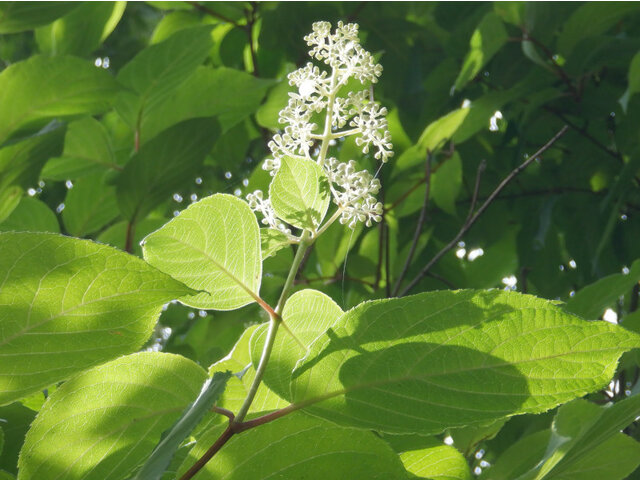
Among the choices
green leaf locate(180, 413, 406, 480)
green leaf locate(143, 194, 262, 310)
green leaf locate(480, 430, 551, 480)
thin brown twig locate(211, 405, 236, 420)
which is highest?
green leaf locate(143, 194, 262, 310)

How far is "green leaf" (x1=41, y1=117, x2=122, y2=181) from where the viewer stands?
1227 mm

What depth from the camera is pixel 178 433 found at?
0.40 meters

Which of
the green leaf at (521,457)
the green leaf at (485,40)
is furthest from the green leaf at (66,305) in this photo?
the green leaf at (485,40)

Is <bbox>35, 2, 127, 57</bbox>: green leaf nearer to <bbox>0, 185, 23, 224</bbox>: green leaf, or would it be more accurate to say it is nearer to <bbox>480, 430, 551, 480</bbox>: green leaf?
<bbox>0, 185, 23, 224</bbox>: green leaf

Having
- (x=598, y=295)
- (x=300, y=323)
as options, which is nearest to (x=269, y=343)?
(x=300, y=323)

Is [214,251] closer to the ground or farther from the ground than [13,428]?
farther from the ground

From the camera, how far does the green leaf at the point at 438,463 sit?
1.96 feet

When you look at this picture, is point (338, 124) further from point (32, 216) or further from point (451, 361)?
point (32, 216)

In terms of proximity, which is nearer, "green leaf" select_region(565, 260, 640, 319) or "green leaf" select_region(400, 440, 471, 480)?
"green leaf" select_region(400, 440, 471, 480)

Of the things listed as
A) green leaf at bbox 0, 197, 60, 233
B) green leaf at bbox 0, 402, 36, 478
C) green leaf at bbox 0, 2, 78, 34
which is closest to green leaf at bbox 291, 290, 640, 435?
green leaf at bbox 0, 402, 36, 478

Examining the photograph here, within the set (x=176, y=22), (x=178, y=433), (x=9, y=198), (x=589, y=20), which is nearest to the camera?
(x=178, y=433)

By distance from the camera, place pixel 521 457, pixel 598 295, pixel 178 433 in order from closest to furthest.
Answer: pixel 178 433
pixel 521 457
pixel 598 295

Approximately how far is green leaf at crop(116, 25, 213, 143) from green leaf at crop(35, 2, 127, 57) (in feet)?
0.76

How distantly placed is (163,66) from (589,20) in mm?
896
